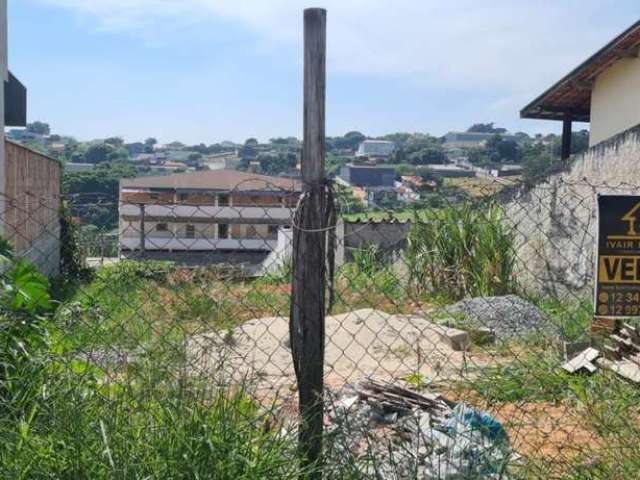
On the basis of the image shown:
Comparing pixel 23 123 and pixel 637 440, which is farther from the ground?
pixel 23 123

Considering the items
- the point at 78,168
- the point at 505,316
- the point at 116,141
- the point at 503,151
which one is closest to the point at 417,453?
the point at 505,316

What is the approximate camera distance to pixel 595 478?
3334mm

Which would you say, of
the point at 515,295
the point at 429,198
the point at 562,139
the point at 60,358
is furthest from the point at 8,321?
the point at 562,139

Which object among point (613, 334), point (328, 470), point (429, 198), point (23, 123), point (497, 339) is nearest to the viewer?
point (328, 470)

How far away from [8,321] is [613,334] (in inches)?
249

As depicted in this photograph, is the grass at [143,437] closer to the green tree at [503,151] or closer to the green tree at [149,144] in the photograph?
the green tree at [503,151]

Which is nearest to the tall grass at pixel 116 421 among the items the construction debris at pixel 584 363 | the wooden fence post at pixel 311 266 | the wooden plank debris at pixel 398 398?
the wooden fence post at pixel 311 266

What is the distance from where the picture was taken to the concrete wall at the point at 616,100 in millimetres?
14531

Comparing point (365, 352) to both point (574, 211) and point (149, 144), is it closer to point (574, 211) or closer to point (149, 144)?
point (574, 211)

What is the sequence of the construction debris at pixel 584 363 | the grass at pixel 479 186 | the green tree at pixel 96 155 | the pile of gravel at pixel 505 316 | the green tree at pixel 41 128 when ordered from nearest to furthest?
the grass at pixel 479 186
the construction debris at pixel 584 363
the pile of gravel at pixel 505 316
the green tree at pixel 96 155
the green tree at pixel 41 128

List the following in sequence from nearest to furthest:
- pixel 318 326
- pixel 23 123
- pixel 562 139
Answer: pixel 318 326
pixel 23 123
pixel 562 139

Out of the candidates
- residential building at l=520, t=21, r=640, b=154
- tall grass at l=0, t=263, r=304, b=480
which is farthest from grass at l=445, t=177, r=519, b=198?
residential building at l=520, t=21, r=640, b=154

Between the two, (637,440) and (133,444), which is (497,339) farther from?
(133,444)

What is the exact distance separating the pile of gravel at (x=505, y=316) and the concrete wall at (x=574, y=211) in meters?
0.53
